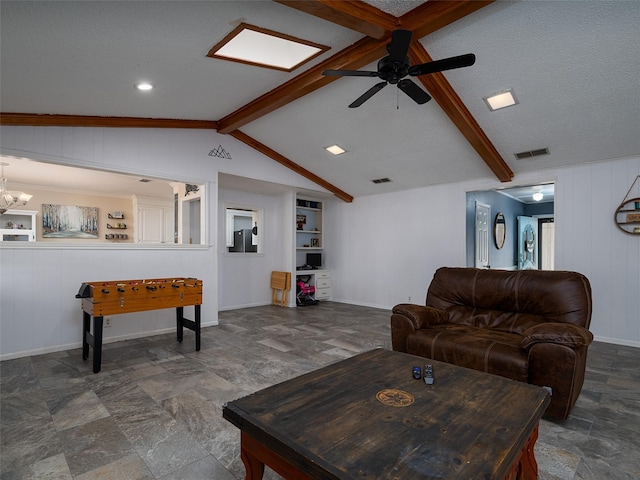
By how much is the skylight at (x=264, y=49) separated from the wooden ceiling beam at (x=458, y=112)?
2.97 feet

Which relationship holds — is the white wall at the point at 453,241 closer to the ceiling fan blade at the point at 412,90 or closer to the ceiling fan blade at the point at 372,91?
the ceiling fan blade at the point at 412,90

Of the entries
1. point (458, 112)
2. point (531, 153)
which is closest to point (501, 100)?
point (458, 112)

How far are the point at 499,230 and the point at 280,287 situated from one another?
4887 millimetres

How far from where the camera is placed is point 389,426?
1.37 metres

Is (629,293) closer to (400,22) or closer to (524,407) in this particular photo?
(524,407)

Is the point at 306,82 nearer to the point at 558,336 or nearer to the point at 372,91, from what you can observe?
the point at 372,91

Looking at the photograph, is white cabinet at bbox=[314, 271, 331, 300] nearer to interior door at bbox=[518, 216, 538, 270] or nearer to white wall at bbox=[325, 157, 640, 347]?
white wall at bbox=[325, 157, 640, 347]

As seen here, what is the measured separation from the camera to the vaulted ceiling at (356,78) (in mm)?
2438

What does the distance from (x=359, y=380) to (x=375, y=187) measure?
528 cm

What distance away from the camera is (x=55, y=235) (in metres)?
7.30

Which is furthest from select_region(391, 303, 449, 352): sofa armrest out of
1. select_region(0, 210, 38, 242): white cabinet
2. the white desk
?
select_region(0, 210, 38, 242): white cabinet

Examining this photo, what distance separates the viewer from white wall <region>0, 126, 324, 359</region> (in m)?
3.68

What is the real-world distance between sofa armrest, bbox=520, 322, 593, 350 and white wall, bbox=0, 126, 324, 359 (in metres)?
4.17

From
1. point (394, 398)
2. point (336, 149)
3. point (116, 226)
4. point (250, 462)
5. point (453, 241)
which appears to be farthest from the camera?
point (116, 226)
